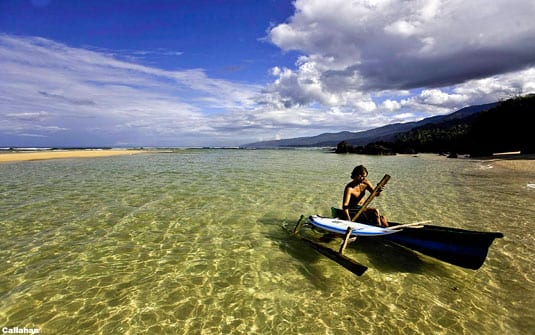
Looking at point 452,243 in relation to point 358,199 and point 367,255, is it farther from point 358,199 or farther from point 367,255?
point 358,199

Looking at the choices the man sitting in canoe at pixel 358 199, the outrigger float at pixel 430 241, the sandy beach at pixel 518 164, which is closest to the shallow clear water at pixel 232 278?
the outrigger float at pixel 430 241

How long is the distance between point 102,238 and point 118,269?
2.92 metres

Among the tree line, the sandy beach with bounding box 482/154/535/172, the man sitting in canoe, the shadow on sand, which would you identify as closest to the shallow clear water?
the shadow on sand

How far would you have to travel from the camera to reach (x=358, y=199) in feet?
35.7

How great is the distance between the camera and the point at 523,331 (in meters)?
5.31

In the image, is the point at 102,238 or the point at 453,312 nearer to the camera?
the point at 453,312

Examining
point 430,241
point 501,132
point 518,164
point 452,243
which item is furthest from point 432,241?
point 501,132

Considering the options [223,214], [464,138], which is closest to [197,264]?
[223,214]

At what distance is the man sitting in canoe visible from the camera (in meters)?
9.80

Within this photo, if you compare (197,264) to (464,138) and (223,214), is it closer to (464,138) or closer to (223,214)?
(223,214)

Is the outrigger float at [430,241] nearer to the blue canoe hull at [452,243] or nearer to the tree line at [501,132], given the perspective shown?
the blue canoe hull at [452,243]

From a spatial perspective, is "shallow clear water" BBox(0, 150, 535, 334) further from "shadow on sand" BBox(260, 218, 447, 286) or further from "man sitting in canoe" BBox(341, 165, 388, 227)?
"man sitting in canoe" BBox(341, 165, 388, 227)

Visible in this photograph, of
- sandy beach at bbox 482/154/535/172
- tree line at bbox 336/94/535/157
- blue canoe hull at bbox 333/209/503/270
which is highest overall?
tree line at bbox 336/94/535/157

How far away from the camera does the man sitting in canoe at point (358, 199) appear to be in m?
9.80
